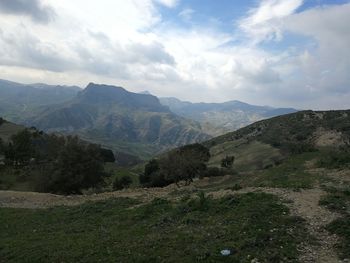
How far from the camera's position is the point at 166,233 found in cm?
1891

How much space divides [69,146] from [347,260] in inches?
1791

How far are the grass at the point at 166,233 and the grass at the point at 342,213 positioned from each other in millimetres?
1368

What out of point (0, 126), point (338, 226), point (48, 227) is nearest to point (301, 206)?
point (338, 226)

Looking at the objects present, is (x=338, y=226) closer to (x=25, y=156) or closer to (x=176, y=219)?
(x=176, y=219)

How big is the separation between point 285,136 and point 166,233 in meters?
117

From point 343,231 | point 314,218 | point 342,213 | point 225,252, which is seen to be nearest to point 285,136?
point 342,213

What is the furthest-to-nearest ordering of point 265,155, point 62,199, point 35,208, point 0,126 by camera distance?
point 0,126 < point 265,155 < point 62,199 < point 35,208

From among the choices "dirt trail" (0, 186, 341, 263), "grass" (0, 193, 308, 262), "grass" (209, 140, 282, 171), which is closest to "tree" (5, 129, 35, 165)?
"grass" (209, 140, 282, 171)

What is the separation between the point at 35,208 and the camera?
31141 mm

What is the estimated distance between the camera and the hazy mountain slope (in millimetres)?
99869

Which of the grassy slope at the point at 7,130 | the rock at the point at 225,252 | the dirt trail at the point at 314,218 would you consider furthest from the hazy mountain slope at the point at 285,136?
the grassy slope at the point at 7,130

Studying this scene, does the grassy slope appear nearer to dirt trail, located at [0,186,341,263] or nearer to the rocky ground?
the rocky ground

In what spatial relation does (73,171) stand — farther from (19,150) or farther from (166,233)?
(19,150)

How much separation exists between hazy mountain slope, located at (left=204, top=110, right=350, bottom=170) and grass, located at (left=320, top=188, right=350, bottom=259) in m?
64.4
